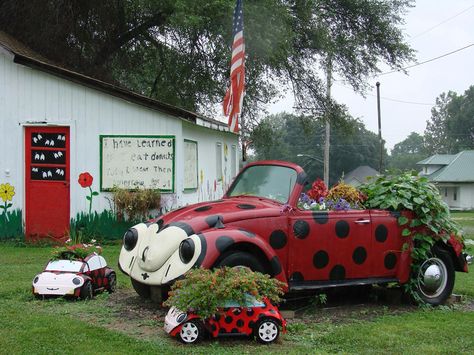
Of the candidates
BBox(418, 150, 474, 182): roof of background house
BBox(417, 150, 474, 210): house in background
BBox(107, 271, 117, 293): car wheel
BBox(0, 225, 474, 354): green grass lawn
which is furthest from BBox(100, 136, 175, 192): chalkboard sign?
BBox(418, 150, 474, 182): roof of background house

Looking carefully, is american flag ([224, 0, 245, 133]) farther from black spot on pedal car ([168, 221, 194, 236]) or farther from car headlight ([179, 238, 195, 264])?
car headlight ([179, 238, 195, 264])

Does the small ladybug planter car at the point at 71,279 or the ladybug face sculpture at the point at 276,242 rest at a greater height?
the ladybug face sculpture at the point at 276,242

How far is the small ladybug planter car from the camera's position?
7195 mm

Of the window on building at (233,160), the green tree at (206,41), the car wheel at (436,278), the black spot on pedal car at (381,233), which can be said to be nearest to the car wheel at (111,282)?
the black spot on pedal car at (381,233)

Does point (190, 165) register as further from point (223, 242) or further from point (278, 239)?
point (223, 242)

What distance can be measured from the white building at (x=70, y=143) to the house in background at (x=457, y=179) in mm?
51128

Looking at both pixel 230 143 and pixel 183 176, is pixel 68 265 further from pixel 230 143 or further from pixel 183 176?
pixel 230 143

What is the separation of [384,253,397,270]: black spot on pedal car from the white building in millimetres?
6726

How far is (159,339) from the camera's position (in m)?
5.66

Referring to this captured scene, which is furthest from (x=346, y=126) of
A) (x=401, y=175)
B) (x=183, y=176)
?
(x=401, y=175)

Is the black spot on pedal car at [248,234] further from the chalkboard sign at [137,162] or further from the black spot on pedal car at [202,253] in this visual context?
the chalkboard sign at [137,162]

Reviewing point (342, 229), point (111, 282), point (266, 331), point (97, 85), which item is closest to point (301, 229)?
point (342, 229)

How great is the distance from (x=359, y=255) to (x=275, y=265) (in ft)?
4.04

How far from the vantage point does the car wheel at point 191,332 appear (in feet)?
18.2
